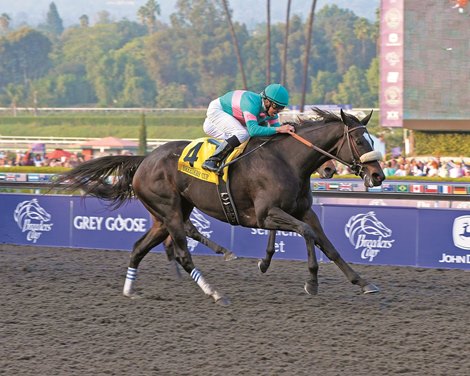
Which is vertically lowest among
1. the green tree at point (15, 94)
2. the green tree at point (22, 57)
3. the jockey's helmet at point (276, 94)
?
the green tree at point (15, 94)

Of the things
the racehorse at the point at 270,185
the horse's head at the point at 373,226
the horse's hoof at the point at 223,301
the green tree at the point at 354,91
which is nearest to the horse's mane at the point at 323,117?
the racehorse at the point at 270,185

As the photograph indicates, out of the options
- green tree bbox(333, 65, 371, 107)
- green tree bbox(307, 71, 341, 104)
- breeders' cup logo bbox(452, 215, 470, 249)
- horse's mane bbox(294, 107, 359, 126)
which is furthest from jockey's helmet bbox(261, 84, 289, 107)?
green tree bbox(307, 71, 341, 104)

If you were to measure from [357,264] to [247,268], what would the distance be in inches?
53.4

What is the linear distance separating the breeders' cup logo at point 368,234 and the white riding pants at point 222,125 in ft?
9.99

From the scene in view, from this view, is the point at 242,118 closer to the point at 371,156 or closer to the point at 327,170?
Result: the point at 327,170

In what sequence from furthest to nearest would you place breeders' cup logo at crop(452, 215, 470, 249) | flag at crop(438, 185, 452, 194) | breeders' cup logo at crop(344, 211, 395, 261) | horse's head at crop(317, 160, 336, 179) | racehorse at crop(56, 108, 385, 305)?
flag at crop(438, 185, 452, 194) < breeders' cup logo at crop(344, 211, 395, 261) < breeders' cup logo at crop(452, 215, 470, 249) < horse's head at crop(317, 160, 336, 179) < racehorse at crop(56, 108, 385, 305)

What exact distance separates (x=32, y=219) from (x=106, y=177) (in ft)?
11.9

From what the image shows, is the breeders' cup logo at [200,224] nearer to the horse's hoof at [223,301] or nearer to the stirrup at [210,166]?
the stirrup at [210,166]

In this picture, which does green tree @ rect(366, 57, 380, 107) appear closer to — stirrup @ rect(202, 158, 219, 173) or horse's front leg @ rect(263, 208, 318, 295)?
stirrup @ rect(202, 158, 219, 173)

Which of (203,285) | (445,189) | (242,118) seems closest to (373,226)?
(445,189)

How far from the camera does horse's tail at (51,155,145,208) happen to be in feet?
27.6

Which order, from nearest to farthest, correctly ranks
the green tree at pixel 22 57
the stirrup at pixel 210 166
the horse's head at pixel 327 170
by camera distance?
the stirrup at pixel 210 166 → the horse's head at pixel 327 170 → the green tree at pixel 22 57

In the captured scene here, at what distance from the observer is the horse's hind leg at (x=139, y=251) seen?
7810 mm

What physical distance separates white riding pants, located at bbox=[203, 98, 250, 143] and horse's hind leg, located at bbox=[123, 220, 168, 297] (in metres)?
0.97
